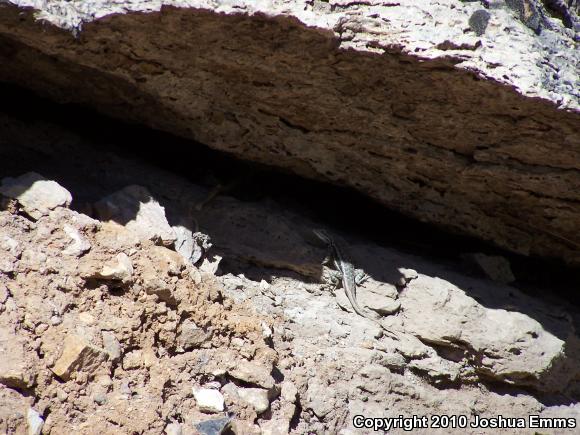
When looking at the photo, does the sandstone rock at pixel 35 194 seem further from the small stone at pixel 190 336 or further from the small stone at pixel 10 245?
the small stone at pixel 190 336

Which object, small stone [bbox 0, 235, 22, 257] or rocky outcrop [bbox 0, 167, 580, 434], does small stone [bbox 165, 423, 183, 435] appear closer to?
rocky outcrop [bbox 0, 167, 580, 434]

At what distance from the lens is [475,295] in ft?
13.6

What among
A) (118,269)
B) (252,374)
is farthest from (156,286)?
(252,374)

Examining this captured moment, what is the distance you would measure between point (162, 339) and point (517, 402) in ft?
8.25

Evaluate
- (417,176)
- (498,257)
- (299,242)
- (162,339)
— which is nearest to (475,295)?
(498,257)

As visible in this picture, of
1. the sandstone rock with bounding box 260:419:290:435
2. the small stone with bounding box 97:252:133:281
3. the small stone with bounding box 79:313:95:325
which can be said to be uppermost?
the small stone with bounding box 97:252:133:281

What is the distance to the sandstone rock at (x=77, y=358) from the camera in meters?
2.46

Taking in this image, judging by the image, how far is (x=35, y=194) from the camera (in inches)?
116

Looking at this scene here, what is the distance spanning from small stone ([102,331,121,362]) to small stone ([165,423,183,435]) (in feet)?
1.26

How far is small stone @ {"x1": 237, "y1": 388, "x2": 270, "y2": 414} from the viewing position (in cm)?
288

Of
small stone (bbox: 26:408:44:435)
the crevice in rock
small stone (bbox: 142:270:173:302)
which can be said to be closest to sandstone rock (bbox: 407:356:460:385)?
the crevice in rock

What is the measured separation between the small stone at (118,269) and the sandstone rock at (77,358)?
0.37 metres

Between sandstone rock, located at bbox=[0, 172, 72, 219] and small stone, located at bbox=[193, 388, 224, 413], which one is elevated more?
sandstone rock, located at bbox=[0, 172, 72, 219]

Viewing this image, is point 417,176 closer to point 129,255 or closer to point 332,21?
point 332,21
